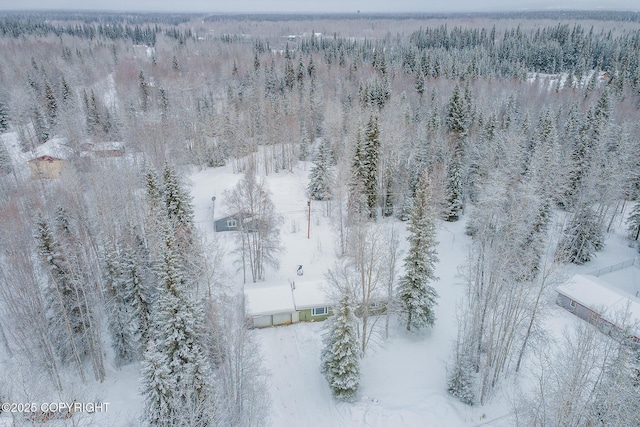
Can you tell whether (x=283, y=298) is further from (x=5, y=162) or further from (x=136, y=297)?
(x=5, y=162)

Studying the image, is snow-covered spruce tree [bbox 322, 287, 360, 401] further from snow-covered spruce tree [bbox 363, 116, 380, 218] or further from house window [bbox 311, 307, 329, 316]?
snow-covered spruce tree [bbox 363, 116, 380, 218]

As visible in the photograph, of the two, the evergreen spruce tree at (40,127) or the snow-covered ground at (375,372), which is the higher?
the evergreen spruce tree at (40,127)

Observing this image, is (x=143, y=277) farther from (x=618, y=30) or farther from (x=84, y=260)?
(x=618, y=30)

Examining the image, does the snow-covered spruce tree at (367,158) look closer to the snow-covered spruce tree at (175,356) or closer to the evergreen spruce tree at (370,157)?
the evergreen spruce tree at (370,157)

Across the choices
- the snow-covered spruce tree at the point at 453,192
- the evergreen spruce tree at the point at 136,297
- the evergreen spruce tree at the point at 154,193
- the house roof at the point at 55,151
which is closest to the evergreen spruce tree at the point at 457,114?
the snow-covered spruce tree at the point at 453,192

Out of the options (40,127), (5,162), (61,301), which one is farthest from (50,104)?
(61,301)

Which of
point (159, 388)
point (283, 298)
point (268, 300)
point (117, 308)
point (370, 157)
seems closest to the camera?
point (159, 388)
